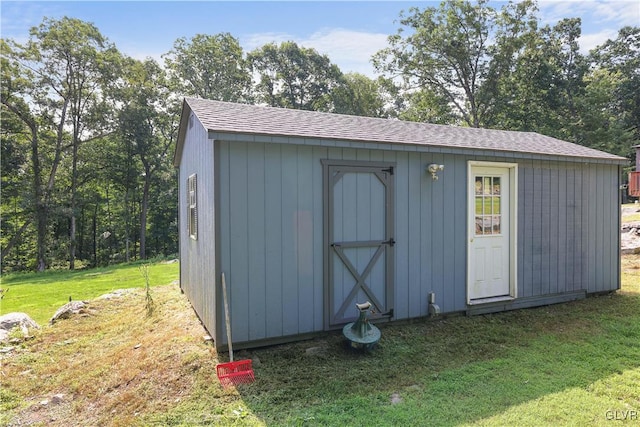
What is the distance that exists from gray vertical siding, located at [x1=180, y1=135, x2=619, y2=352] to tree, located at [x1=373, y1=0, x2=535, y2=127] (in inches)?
586

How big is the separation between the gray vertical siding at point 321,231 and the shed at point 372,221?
0.05 feet

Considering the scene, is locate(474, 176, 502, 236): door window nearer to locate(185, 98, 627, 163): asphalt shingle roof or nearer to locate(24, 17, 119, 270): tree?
locate(185, 98, 627, 163): asphalt shingle roof

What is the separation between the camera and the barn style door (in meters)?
4.26

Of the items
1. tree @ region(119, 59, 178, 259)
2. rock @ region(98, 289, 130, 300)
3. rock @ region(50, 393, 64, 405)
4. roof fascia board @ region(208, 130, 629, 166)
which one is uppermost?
tree @ region(119, 59, 178, 259)

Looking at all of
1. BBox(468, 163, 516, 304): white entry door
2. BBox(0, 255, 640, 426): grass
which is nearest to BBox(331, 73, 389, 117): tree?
BBox(468, 163, 516, 304): white entry door

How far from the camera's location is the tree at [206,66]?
2053 cm

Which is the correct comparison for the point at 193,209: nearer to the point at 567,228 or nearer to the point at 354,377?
the point at 354,377

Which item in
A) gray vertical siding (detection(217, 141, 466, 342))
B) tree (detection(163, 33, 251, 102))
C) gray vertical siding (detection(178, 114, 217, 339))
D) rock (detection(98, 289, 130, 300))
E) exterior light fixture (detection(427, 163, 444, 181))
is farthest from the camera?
tree (detection(163, 33, 251, 102))

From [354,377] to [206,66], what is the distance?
21.4m

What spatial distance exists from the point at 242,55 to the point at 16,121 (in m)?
12.6

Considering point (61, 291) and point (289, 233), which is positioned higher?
point (289, 233)

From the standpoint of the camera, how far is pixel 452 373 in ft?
11.4

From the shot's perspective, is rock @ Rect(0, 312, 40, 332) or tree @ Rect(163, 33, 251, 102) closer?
rock @ Rect(0, 312, 40, 332)

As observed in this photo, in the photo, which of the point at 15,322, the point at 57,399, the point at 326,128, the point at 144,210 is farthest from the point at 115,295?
Answer: the point at 144,210
